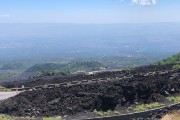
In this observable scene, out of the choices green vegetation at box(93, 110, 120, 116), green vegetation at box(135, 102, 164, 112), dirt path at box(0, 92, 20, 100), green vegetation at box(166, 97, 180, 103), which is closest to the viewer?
green vegetation at box(93, 110, 120, 116)

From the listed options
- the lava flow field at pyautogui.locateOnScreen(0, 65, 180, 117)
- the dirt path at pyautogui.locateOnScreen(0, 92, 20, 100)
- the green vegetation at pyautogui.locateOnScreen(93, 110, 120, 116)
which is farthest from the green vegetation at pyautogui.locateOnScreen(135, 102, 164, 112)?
the dirt path at pyautogui.locateOnScreen(0, 92, 20, 100)

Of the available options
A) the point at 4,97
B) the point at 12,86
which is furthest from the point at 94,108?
the point at 12,86

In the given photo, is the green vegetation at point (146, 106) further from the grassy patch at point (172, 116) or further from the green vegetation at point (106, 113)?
the grassy patch at point (172, 116)

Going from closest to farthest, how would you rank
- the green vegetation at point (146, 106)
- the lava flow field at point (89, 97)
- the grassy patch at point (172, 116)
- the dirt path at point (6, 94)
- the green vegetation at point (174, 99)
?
the grassy patch at point (172, 116)
the lava flow field at point (89, 97)
the green vegetation at point (146, 106)
the green vegetation at point (174, 99)
the dirt path at point (6, 94)

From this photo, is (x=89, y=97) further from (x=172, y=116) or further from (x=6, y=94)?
(x=6, y=94)

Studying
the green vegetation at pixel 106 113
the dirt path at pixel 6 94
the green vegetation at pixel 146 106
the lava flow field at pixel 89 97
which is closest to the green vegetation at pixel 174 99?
the lava flow field at pixel 89 97

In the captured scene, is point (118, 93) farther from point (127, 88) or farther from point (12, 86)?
point (12, 86)

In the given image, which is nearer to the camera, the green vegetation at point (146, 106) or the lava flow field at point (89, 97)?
the lava flow field at point (89, 97)

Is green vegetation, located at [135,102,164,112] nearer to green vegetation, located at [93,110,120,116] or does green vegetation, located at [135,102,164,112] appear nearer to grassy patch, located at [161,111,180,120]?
green vegetation, located at [93,110,120,116]

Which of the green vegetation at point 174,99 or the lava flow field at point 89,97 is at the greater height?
the lava flow field at point 89,97
